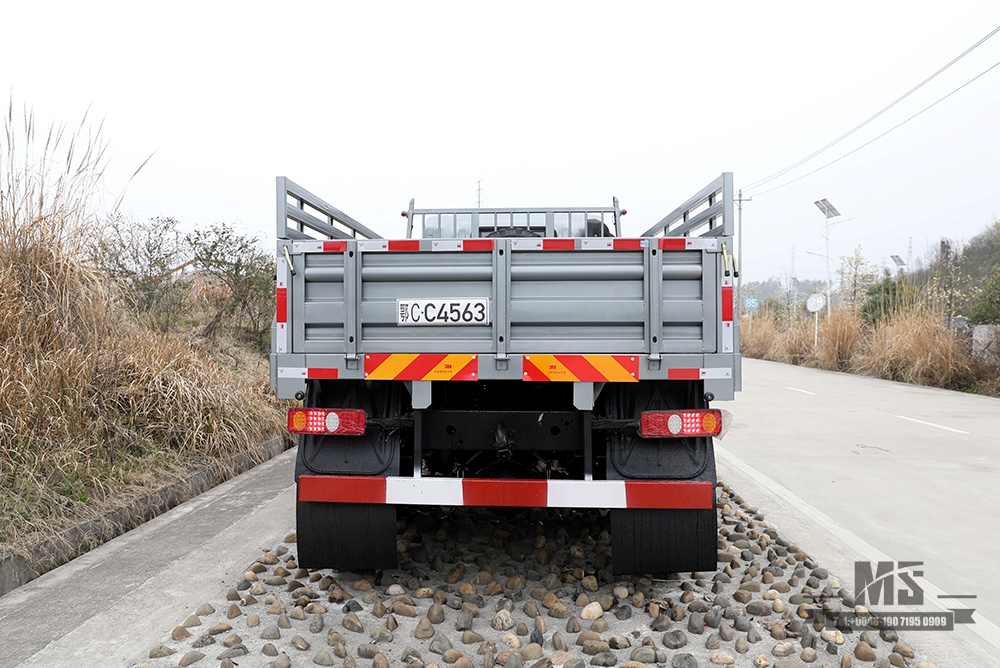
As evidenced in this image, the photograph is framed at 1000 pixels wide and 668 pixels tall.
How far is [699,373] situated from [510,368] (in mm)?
900

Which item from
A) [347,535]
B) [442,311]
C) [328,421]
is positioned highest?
[442,311]

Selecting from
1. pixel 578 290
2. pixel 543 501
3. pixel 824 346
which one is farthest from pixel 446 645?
pixel 824 346

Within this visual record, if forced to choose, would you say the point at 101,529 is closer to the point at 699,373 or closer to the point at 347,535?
the point at 347,535

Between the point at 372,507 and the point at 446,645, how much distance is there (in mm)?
815

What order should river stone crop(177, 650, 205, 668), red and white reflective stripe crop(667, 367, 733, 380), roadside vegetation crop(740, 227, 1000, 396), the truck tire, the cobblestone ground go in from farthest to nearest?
1. roadside vegetation crop(740, 227, 1000, 396)
2. the truck tire
3. red and white reflective stripe crop(667, 367, 733, 380)
4. the cobblestone ground
5. river stone crop(177, 650, 205, 668)

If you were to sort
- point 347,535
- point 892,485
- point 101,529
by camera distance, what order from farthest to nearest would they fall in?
point 892,485 < point 101,529 < point 347,535

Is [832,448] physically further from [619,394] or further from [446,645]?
[446,645]

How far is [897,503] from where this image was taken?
5.31m

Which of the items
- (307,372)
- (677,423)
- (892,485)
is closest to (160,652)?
(307,372)

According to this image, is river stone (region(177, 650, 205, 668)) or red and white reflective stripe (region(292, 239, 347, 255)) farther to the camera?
red and white reflective stripe (region(292, 239, 347, 255))

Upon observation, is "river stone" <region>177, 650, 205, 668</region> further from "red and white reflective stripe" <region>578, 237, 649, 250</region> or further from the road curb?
"red and white reflective stripe" <region>578, 237, 649, 250</region>

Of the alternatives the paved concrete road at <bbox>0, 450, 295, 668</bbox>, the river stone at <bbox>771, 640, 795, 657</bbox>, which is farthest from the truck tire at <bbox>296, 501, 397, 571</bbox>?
the river stone at <bbox>771, 640, 795, 657</bbox>

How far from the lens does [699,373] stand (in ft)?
10.6

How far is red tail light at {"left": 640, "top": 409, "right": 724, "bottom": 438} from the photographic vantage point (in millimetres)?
3262
